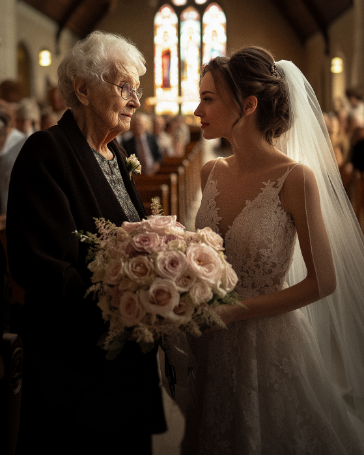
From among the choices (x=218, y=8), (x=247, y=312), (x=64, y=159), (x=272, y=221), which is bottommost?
(x=247, y=312)

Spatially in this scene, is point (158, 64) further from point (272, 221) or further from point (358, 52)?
point (272, 221)

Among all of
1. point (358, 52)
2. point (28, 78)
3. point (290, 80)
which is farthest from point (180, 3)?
point (290, 80)

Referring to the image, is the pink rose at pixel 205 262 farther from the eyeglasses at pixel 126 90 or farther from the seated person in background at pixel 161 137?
the seated person in background at pixel 161 137

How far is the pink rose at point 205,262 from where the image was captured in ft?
4.54

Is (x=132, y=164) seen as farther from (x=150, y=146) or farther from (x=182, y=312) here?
(x=150, y=146)

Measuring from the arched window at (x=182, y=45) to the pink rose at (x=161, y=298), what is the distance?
63.7 ft

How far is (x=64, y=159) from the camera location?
1777 mm

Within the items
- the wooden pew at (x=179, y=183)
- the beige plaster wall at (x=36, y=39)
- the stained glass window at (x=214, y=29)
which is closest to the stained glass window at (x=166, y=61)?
the stained glass window at (x=214, y=29)

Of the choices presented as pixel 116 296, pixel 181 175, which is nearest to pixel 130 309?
pixel 116 296

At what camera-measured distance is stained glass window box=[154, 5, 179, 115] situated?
20172mm

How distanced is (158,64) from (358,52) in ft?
30.0

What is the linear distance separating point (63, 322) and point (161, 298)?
559 mm

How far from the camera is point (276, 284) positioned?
1.89 m

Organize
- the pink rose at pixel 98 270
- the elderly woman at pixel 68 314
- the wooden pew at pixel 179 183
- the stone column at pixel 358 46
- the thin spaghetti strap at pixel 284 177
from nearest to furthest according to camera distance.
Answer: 1. the pink rose at pixel 98 270
2. the elderly woman at pixel 68 314
3. the thin spaghetti strap at pixel 284 177
4. the wooden pew at pixel 179 183
5. the stone column at pixel 358 46
